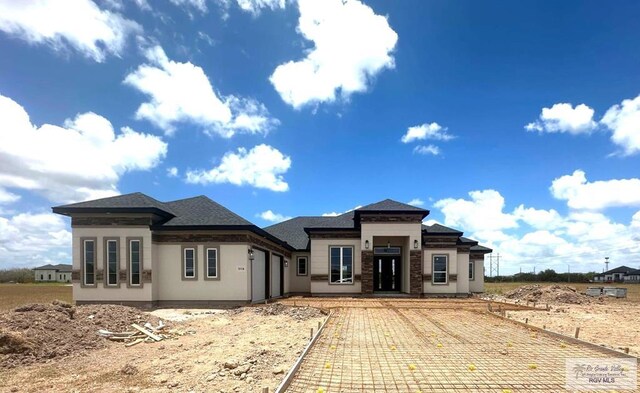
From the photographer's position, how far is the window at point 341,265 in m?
25.0

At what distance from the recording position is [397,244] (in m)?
26.5

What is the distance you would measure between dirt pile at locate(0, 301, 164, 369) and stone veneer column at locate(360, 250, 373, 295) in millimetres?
14790

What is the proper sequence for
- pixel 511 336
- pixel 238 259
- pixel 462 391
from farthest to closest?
pixel 238 259 < pixel 511 336 < pixel 462 391

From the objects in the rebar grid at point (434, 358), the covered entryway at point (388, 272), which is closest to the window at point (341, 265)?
the covered entryway at point (388, 272)

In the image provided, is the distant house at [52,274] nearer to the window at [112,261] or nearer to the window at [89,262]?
the window at [89,262]

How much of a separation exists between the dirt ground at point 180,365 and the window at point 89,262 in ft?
26.8

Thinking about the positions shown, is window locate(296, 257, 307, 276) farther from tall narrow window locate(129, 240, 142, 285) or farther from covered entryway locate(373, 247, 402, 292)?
tall narrow window locate(129, 240, 142, 285)

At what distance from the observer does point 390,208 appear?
963 inches

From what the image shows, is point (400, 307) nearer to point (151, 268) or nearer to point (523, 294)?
point (151, 268)

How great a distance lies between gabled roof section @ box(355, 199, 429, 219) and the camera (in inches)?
944

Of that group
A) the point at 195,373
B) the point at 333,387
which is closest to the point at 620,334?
the point at 333,387

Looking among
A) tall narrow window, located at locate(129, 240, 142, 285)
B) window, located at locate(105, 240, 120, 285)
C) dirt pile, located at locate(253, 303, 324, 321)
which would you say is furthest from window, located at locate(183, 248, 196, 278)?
dirt pile, located at locate(253, 303, 324, 321)

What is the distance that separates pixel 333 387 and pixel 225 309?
1133 centimetres

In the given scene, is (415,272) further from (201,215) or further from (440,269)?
(201,215)
